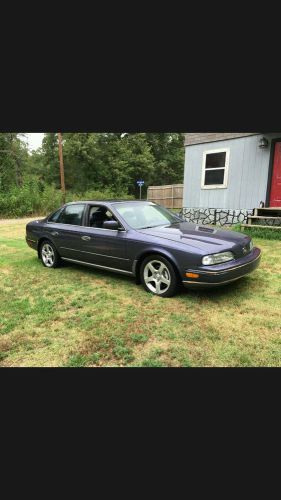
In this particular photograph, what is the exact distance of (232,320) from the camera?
3875 millimetres

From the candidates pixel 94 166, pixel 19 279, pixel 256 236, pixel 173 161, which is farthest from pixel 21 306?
pixel 173 161

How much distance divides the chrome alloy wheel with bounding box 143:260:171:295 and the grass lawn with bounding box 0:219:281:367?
0.53 ft

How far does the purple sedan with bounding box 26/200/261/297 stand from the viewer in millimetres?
4301

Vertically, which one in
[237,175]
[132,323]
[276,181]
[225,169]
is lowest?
[132,323]

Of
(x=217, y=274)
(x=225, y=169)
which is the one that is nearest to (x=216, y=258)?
(x=217, y=274)

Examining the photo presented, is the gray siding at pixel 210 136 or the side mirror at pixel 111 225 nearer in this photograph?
the side mirror at pixel 111 225

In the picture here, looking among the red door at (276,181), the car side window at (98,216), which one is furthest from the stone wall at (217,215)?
the car side window at (98,216)

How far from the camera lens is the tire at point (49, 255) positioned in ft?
21.0

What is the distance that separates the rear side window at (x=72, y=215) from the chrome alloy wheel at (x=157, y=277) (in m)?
1.80

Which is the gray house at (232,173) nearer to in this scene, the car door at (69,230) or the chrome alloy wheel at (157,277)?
the car door at (69,230)

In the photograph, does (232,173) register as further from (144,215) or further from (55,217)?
(55,217)

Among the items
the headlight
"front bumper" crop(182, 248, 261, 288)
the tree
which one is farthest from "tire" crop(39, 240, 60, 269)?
the tree

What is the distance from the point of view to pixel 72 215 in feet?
20.2

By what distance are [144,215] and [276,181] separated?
20.2 ft
